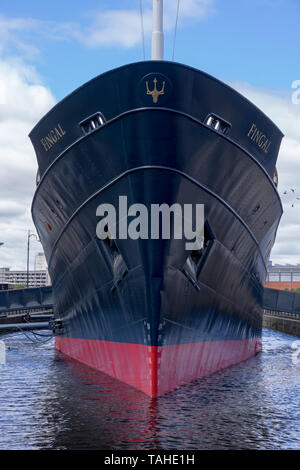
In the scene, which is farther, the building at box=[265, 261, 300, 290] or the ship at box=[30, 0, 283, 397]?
the building at box=[265, 261, 300, 290]

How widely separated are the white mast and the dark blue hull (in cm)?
260

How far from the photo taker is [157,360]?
11.9 meters

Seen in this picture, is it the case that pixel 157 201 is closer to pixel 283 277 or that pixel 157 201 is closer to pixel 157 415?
pixel 157 415

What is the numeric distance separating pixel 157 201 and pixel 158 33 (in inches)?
214

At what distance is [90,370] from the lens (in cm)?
1619

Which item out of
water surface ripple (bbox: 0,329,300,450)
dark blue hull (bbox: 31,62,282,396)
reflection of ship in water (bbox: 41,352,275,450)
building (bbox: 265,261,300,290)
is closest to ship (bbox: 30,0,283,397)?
dark blue hull (bbox: 31,62,282,396)

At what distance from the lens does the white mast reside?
1455 cm

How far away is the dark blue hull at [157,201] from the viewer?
1203cm

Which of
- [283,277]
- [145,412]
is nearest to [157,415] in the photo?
[145,412]

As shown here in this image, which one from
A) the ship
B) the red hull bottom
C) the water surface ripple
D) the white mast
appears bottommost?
the water surface ripple

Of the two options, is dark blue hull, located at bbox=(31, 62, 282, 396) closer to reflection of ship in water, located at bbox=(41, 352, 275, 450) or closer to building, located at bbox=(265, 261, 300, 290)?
reflection of ship in water, located at bbox=(41, 352, 275, 450)

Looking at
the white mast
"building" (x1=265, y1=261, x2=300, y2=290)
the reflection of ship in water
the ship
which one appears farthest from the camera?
"building" (x1=265, y1=261, x2=300, y2=290)

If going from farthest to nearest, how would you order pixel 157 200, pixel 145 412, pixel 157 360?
pixel 157 200 < pixel 157 360 < pixel 145 412
